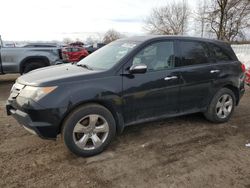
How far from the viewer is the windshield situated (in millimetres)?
3758

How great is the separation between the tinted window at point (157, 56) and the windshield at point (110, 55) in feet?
0.69

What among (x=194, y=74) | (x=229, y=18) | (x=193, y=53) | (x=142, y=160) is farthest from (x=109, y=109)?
(x=229, y=18)

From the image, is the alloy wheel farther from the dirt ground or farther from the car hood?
the car hood

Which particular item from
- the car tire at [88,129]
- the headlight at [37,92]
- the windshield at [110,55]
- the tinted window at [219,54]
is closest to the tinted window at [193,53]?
the tinted window at [219,54]

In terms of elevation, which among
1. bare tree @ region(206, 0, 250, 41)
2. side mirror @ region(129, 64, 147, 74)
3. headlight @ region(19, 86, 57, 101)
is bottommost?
headlight @ region(19, 86, 57, 101)

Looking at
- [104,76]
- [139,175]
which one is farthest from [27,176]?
[104,76]

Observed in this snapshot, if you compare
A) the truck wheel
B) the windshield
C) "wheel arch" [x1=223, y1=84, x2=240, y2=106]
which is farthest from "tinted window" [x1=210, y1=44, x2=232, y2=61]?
the truck wheel

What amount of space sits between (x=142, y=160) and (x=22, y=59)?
23.4 ft

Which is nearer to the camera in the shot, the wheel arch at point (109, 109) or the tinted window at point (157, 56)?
the wheel arch at point (109, 109)

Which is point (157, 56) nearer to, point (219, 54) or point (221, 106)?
point (219, 54)

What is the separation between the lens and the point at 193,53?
4.34 meters

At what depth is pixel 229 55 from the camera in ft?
15.8

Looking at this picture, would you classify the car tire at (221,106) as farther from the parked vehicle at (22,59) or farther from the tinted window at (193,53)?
the parked vehicle at (22,59)

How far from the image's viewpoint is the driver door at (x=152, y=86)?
362 centimetres
